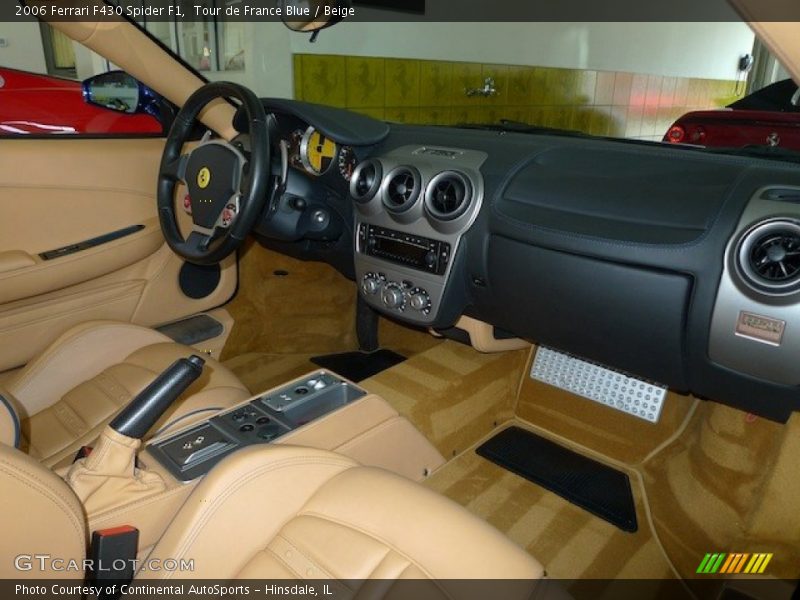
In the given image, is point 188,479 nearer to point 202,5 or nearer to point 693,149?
point 693,149

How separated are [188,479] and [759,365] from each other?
1.05 meters

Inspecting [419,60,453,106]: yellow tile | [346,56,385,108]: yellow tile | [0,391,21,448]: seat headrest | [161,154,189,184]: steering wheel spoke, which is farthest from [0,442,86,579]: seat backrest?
[419,60,453,106]: yellow tile

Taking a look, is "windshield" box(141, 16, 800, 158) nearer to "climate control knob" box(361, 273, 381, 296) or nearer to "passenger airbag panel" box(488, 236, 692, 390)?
"climate control knob" box(361, 273, 381, 296)

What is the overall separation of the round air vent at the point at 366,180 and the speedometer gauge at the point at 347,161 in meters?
0.07

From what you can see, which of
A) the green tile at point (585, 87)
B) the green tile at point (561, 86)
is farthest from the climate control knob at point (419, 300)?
the green tile at point (585, 87)

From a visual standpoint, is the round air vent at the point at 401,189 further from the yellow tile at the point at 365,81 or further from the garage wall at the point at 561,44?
the yellow tile at the point at 365,81

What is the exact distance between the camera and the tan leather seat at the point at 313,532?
2.62 ft

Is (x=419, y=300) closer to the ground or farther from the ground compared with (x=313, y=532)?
farther from the ground

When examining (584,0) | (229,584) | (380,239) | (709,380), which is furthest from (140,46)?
(584,0)

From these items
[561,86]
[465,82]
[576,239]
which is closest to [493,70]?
[465,82]

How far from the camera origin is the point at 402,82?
4.22 m

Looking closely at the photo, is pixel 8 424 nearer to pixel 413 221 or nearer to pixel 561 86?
pixel 413 221

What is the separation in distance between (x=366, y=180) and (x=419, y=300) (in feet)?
1.16

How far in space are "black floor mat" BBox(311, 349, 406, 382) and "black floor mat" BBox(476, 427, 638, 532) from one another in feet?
2.04
